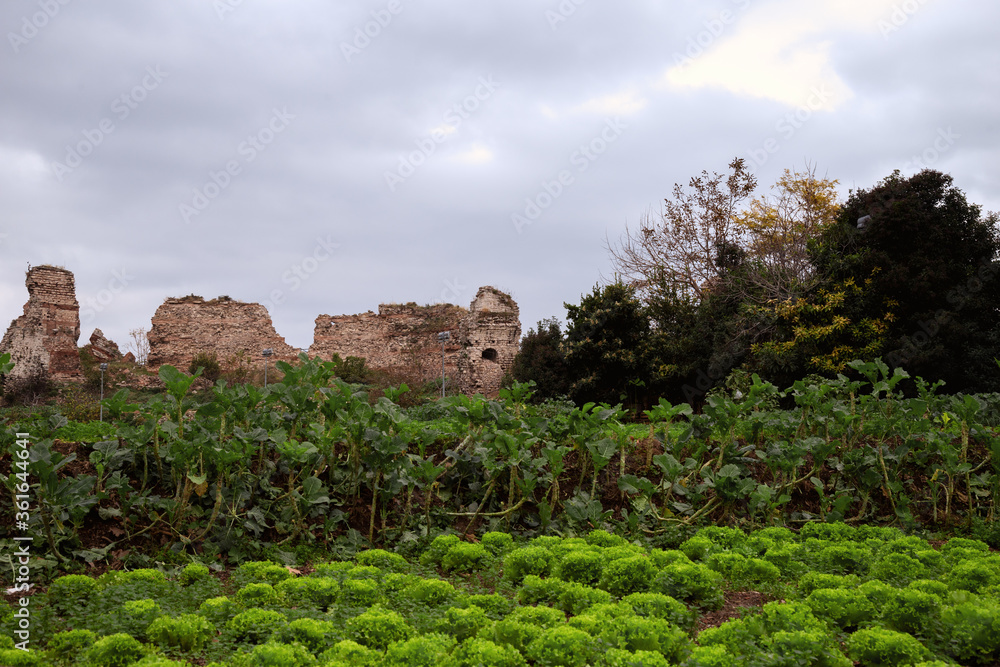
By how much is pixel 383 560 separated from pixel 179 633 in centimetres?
147

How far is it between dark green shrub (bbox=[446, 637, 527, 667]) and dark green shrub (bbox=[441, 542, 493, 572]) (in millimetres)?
1452

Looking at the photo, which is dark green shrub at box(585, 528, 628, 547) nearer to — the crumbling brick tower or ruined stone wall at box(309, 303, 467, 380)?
the crumbling brick tower

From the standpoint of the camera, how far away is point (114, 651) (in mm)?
2689

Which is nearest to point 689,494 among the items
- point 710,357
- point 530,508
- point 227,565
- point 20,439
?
point 530,508

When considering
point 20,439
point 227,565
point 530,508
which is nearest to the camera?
point 20,439

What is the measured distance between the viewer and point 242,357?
2858 cm

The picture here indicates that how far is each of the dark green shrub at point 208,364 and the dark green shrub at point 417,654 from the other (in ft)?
84.2

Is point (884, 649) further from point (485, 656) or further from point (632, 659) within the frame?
point (485, 656)

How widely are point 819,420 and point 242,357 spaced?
2612 cm

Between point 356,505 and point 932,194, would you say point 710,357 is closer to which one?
point 932,194

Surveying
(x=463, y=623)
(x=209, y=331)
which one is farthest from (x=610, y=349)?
(x=209, y=331)

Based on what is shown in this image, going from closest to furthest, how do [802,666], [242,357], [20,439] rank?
[802,666]
[20,439]
[242,357]

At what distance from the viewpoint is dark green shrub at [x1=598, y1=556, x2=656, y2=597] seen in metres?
3.74

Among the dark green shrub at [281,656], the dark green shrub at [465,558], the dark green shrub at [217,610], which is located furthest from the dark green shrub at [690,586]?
the dark green shrub at [217,610]
